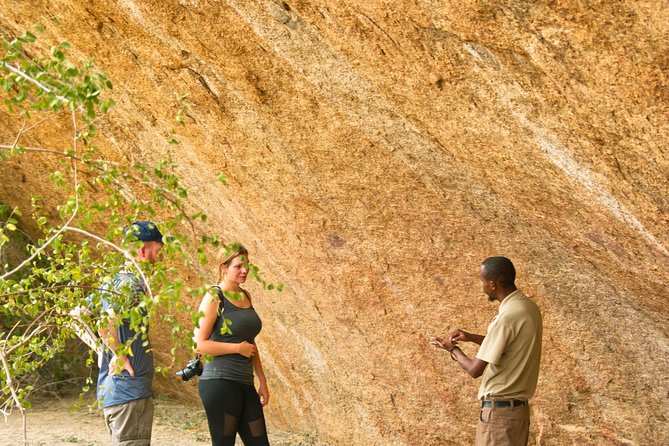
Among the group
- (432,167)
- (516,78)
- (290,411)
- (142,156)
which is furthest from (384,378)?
(516,78)

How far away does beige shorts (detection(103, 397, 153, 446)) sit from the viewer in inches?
182

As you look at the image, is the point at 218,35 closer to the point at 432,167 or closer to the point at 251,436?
the point at 432,167

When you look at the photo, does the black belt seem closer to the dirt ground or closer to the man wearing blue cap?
the man wearing blue cap

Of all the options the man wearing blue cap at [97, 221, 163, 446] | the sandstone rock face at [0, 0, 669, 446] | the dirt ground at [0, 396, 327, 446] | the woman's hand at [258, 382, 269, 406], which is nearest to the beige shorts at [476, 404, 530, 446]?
the sandstone rock face at [0, 0, 669, 446]

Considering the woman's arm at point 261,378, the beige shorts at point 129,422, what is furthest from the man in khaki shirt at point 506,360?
the beige shorts at point 129,422

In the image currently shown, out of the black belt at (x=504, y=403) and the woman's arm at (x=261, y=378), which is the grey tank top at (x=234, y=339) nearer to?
the woman's arm at (x=261, y=378)

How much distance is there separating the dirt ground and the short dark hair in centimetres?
339

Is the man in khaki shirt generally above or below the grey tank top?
above

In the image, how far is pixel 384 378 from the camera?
20.8 feet

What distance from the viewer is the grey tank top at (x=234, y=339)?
467 cm

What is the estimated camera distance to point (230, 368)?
468cm

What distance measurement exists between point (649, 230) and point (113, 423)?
2842 millimetres

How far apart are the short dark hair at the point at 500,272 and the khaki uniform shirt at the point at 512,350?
8 centimetres

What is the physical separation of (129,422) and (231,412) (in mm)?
522
